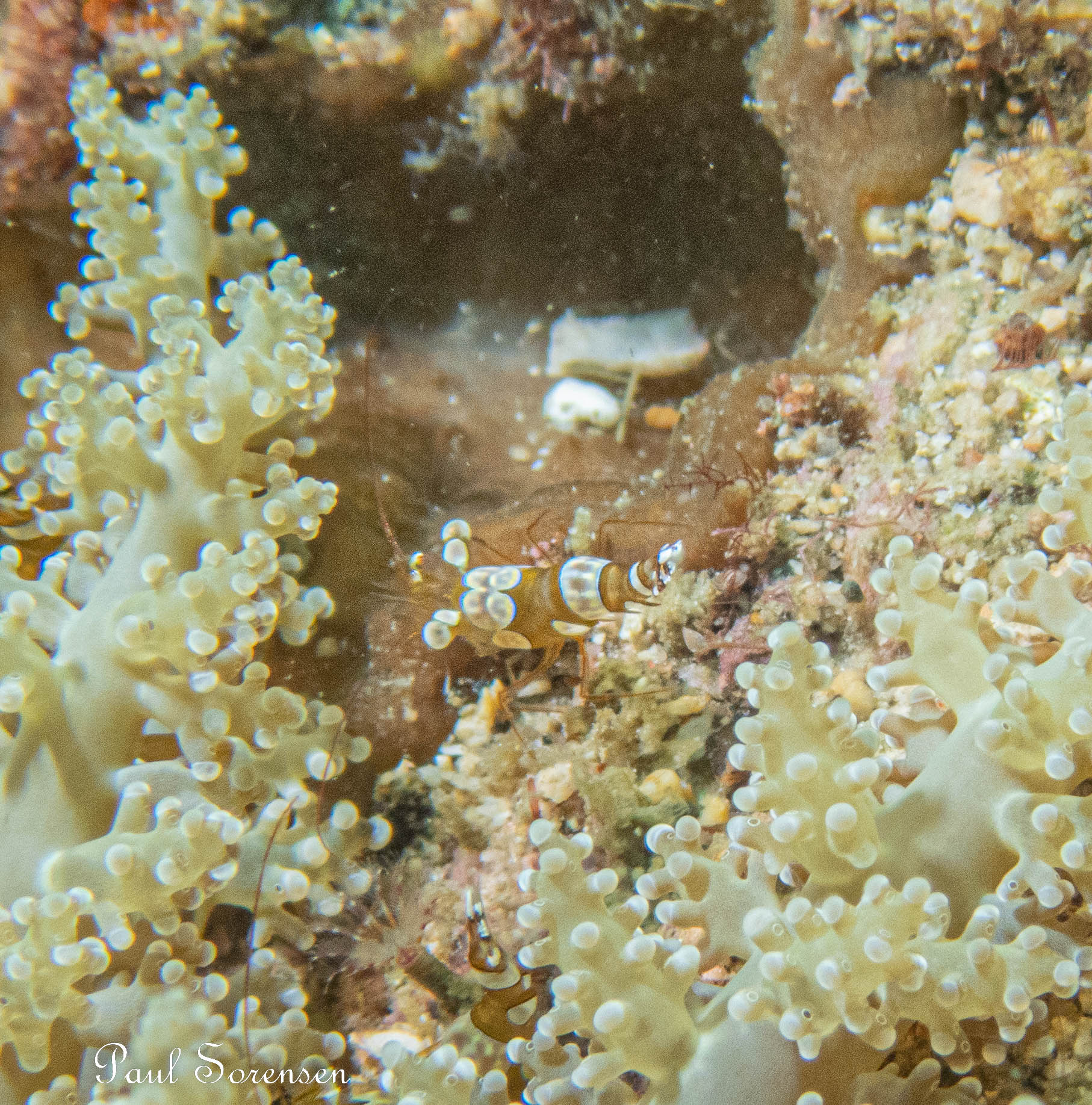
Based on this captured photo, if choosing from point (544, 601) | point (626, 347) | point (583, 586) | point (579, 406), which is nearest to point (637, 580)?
point (583, 586)

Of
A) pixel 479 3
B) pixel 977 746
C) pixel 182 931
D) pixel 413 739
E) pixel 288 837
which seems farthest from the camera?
pixel 479 3

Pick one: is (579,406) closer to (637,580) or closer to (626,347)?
(626,347)

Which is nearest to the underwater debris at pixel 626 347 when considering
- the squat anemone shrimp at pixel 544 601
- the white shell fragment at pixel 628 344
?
the white shell fragment at pixel 628 344

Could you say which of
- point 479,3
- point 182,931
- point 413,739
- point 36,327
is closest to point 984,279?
point 479,3

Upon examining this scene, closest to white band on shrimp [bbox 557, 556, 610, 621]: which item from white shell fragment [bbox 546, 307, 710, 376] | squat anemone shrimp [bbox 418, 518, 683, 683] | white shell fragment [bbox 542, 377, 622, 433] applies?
squat anemone shrimp [bbox 418, 518, 683, 683]

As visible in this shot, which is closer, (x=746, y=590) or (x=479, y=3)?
(x=746, y=590)

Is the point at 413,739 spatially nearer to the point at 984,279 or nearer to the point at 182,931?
the point at 182,931

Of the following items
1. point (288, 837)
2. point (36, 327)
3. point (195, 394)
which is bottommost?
point (288, 837)
